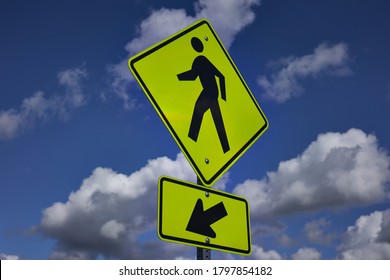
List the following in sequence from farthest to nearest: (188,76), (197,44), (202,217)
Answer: (197,44)
(188,76)
(202,217)

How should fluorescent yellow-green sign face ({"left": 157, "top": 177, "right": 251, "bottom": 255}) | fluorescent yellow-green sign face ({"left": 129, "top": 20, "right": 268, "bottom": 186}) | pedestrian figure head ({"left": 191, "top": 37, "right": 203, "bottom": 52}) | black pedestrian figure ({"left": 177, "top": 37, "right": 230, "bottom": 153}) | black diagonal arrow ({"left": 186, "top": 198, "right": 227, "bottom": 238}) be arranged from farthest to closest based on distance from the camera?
pedestrian figure head ({"left": 191, "top": 37, "right": 203, "bottom": 52}) < black pedestrian figure ({"left": 177, "top": 37, "right": 230, "bottom": 153}) < fluorescent yellow-green sign face ({"left": 129, "top": 20, "right": 268, "bottom": 186}) < black diagonal arrow ({"left": 186, "top": 198, "right": 227, "bottom": 238}) < fluorescent yellow-green sign face ({"left": 157, "top": 177, "right": 251, "bottom": 255})

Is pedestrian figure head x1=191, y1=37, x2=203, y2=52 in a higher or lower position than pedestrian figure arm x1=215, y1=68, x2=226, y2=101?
higher

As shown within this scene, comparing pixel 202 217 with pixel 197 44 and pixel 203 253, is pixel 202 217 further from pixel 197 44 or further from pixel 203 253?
pixel 197 44

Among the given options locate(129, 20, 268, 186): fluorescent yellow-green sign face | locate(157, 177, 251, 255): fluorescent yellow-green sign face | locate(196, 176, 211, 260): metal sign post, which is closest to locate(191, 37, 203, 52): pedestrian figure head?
locate(129, 20, 268, 186): fluorescent yellow-green sign face

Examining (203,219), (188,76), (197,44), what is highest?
(197,44)

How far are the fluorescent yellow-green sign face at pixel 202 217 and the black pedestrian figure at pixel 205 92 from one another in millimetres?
442

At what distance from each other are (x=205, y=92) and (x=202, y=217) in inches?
42.2

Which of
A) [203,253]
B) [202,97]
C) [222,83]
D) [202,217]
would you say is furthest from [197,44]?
[203,253]

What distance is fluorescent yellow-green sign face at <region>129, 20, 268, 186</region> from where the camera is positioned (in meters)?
2.72

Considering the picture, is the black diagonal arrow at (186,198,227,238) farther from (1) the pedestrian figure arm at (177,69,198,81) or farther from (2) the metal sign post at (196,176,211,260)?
(1) the pedestrian figure arm at (177,69,198,81)

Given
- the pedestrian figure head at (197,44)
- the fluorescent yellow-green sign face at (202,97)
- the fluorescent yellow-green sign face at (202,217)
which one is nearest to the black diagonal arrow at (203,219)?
the fluorescent yellow-green sign face at (202,217)

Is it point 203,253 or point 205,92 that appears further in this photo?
point 205,92

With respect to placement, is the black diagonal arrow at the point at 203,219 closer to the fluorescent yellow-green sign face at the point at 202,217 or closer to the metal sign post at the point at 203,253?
the fluorescent yellow-green sign face at the point at 202,217

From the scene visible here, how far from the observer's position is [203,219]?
2.59 meters
